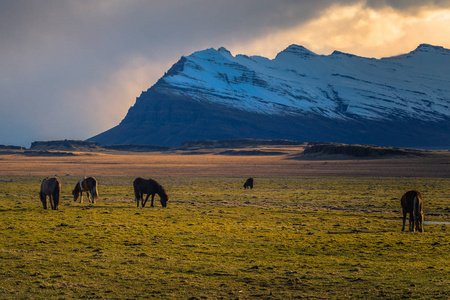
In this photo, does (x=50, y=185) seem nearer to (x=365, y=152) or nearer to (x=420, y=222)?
(x=420, y=222)

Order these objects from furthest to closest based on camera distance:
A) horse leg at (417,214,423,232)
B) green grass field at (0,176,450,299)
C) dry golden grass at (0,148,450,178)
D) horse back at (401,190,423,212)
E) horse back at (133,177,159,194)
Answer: dry golden grass at (0,148,450,178), horse back at (133,177,159,194), horse leg at (417,214,423,232), horse back at (401,190,423,212), green grass field at (0,176,450,299)

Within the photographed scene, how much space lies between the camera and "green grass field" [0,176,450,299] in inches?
570

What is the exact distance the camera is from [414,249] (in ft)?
68.9

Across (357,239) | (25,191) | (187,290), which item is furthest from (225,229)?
(25,191)

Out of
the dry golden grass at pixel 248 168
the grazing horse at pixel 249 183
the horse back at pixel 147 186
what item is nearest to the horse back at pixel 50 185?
the horse back at pixel 147 186

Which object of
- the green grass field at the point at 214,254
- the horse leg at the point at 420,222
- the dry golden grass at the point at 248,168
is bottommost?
the green grass field at the point at 214,254

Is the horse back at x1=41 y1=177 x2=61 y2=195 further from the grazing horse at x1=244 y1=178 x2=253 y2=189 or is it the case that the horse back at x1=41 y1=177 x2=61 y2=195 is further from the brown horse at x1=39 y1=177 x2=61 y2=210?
the grazing horse at x1=244 y1=178 x2=253 y2=189

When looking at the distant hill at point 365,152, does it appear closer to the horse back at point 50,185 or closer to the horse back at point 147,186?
the horse back at point 147,186

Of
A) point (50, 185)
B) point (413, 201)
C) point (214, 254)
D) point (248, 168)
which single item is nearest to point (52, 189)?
point (50, 185)

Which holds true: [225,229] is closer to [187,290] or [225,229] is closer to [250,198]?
[187,290]

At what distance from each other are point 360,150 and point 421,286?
14022cm

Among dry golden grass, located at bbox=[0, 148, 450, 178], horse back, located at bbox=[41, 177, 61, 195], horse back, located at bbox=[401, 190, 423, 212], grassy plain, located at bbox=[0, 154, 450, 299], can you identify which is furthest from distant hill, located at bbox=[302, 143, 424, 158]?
horse back, located at bbox=[41, 177, 61, 195]

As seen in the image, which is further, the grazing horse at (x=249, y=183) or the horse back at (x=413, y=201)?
the grazing horse at (x=249, y=183)

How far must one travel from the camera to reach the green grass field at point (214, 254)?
14.5 m
